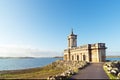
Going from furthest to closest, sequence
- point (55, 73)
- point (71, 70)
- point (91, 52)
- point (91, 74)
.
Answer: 1. point (91, 52)
2. point (55, 73)
3. point (71, 70)
4. point (91, 74)

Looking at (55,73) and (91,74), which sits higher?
(91,74)

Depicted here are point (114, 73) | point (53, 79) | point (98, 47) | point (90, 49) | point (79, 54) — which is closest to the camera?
point (53, 79)

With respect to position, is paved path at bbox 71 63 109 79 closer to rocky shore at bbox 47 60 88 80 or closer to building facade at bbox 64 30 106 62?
rocky shore at bbox 47 60 88 80

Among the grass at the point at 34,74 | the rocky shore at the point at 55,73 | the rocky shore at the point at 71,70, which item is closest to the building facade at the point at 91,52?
the rocky shore at the point at 55,73

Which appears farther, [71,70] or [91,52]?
[91,52]

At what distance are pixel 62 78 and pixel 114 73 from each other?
740cm

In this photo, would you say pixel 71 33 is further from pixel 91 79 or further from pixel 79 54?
pixel 91 79

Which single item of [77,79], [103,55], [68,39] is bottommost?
[77,79]

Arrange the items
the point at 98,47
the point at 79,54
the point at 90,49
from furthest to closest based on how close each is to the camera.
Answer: the point at 79,54 < the point at 90,49 < the point at 98,47

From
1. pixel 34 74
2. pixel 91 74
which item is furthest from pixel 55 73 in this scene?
pixel 91 74

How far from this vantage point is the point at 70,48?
6731 centimetres

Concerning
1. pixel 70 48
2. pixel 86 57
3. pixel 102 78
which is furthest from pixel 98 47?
pixel 102 78

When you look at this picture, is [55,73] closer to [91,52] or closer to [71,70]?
[91,52]

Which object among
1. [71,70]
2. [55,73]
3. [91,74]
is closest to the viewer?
[91,74]
